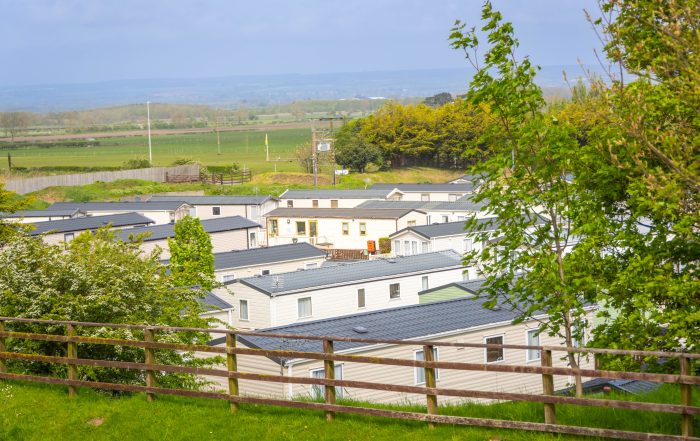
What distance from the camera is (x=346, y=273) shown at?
42.8m

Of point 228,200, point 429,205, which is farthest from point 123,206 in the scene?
point 429,205

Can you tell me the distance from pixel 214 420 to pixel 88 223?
49860 mm

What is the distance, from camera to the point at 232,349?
1219cm

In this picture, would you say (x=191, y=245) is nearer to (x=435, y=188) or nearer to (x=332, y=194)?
A: (x=332, y=194)

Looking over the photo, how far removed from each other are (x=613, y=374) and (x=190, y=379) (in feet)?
29.6

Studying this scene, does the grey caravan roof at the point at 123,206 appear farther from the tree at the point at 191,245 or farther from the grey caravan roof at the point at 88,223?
the tree at the point at 191,245

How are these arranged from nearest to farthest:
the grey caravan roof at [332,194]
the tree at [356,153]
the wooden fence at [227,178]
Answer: the grey caravan roof at [332,194] < the wooden fence at [227,178] < the tree at [356,153]

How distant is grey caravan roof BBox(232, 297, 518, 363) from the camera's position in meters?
27.8

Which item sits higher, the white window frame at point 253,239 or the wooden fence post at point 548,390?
the wooden fence post at point 548,390

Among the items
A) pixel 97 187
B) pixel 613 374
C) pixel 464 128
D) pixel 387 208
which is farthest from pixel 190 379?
pixel 464 128

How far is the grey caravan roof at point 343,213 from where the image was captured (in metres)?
66.9

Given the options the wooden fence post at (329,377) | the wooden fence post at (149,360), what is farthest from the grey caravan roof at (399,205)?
the wooden fence post at (329,377)

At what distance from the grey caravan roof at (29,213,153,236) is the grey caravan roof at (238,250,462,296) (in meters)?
18.9

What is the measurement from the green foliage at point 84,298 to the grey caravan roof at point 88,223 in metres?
40.0
